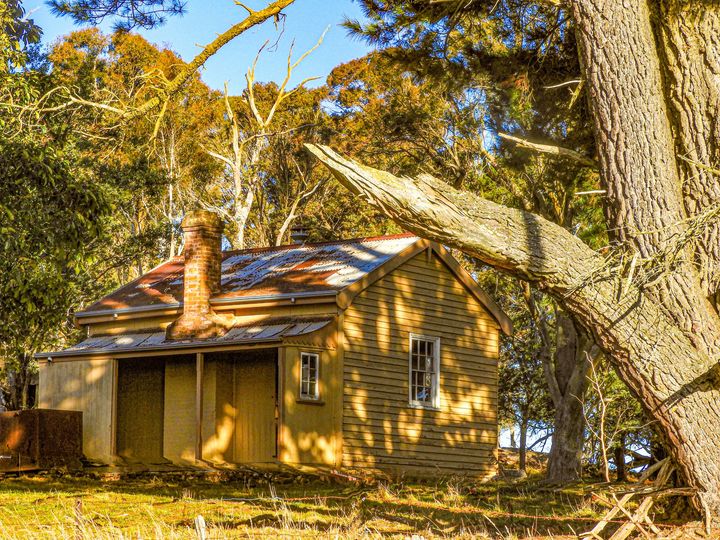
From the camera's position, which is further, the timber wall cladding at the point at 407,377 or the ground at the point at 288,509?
the timber wall cladding at the point at 407,377

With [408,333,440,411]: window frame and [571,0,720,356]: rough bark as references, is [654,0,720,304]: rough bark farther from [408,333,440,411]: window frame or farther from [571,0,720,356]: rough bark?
[408,333,440,411]: window frame

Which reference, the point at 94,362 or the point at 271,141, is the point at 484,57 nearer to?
the point at 94,362

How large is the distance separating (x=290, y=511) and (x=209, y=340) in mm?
8356

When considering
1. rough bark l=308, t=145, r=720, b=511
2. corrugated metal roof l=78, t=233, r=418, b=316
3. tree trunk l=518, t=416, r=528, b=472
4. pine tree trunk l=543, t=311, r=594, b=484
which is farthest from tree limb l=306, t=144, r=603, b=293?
tree trunk l=518, t=416, r=528, b=472

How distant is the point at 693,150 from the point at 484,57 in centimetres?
604

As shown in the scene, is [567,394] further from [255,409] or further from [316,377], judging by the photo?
[255,409]

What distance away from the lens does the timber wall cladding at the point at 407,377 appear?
2061 centimetres

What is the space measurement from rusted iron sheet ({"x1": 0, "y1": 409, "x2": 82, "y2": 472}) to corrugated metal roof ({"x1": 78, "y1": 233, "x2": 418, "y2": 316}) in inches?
118

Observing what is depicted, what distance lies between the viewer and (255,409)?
21.2 meters

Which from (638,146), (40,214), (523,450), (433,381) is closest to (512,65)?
(638,146)

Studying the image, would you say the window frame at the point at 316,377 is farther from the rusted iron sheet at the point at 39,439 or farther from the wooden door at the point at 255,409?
the rusted iron sheet at the point at 39,439

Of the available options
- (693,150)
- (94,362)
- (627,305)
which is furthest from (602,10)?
(94,362)

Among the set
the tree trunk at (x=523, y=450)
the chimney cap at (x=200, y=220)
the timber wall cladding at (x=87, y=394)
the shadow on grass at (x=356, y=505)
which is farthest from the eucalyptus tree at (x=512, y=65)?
the timber wall cladding at (x=87, y=394)

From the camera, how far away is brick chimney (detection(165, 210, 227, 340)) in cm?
2089
